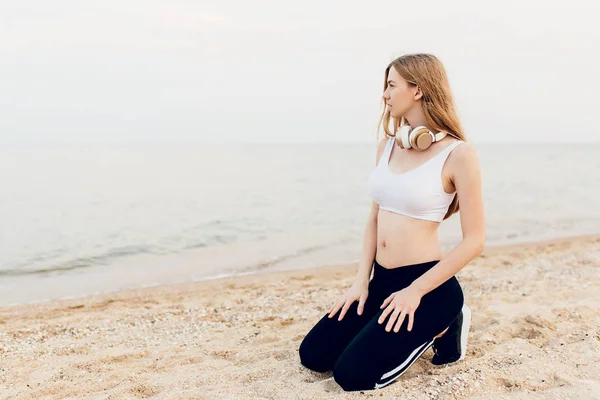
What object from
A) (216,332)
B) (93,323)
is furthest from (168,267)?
(216,332)

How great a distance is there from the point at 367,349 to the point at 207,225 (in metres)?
11.7

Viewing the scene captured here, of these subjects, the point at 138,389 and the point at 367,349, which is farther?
the point at 138,389

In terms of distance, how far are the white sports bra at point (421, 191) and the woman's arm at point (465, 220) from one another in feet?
0.33

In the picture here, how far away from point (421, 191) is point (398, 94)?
0.69 m

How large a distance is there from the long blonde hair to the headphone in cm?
8

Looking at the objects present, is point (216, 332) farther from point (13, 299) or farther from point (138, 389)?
point (13, 299)

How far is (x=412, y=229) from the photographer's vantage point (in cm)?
344

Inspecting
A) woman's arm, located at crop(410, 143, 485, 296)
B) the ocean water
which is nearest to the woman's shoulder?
woman's arm, located at crop(410, 143, 485, 296)

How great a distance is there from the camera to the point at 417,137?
3.36 meters

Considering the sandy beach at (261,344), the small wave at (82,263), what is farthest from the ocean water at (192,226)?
the sandy beach at (261,344)

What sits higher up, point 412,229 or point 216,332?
point 412,229

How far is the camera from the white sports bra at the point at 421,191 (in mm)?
3322

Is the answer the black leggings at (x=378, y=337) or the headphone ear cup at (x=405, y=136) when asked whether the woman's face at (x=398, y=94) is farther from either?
the black leggings at (x=378, y=337)

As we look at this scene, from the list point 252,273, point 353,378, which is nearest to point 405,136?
point 353,378
